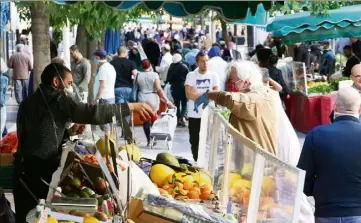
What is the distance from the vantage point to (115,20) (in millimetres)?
12906

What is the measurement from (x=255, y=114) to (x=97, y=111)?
5.76 feet

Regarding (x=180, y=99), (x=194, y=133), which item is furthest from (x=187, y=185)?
(x=180, y=99)

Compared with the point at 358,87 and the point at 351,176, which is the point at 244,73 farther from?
the point at 358,87

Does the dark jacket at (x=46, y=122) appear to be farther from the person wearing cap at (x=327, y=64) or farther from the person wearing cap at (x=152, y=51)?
the person wearing cap at (x=152, y=51)

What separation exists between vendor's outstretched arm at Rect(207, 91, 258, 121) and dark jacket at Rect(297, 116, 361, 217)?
1176mm

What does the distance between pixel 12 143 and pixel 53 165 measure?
2560mm

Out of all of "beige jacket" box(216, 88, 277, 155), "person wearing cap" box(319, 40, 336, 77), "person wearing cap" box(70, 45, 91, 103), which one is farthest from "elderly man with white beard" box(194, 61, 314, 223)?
"person wearing cap" box(319, 40, 336, 77)

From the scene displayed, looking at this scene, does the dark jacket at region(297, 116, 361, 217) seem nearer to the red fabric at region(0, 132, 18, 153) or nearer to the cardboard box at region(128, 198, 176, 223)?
the cardboard box at region(128, 198, 176, 223)

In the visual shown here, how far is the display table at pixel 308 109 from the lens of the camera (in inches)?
688

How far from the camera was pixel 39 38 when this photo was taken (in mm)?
10562

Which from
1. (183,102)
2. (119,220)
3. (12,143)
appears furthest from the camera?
(183,102)

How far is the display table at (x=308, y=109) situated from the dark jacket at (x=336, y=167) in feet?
36.8

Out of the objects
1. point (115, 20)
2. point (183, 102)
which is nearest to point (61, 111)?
point (115, 20)

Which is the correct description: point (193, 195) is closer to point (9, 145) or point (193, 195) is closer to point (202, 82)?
point (9, 145)
